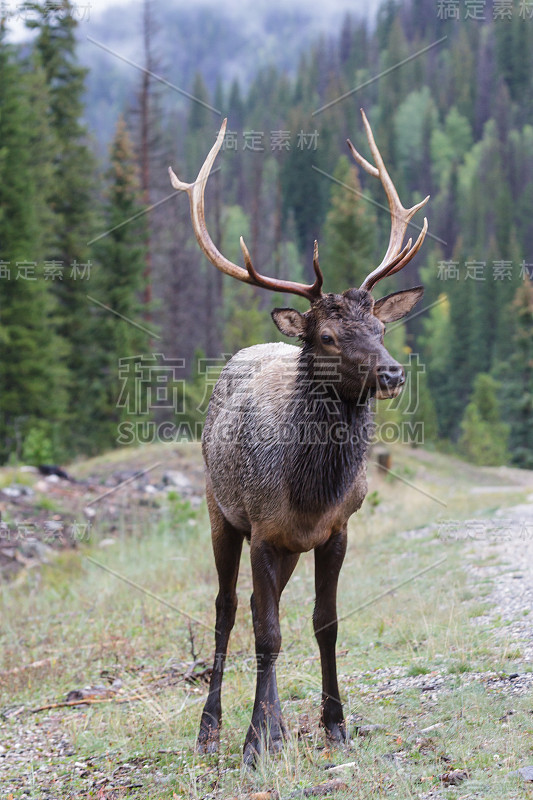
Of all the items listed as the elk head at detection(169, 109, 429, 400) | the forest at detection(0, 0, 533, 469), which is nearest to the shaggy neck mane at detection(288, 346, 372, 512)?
the elk head at detection(169, 109, 429, 400)

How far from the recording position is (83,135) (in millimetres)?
34875

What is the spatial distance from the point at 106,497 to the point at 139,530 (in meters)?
1.92

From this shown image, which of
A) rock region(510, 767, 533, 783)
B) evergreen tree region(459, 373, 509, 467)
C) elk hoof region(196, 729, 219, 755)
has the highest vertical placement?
rock region(510, 767, 533, 783)

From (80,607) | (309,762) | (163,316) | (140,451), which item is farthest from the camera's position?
(163,316)

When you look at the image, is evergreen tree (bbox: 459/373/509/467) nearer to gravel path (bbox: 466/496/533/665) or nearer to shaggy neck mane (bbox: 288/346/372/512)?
gravel path (bbox: 466/496/533/665)

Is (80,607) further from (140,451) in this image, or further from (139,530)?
(140,451)

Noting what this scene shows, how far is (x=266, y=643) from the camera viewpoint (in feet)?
17.8

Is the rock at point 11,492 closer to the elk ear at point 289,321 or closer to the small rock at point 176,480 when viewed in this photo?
the small rock at point 176,480

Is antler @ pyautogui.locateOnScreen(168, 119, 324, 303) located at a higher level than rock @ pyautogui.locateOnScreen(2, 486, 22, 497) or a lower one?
higher

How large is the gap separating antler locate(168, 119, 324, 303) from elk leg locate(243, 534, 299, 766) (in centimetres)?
153

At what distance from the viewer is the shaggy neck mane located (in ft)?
17.4

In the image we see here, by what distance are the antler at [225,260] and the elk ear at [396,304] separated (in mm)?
483

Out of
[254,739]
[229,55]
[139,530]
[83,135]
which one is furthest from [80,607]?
[229,55]

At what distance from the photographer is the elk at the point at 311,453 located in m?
5.23
